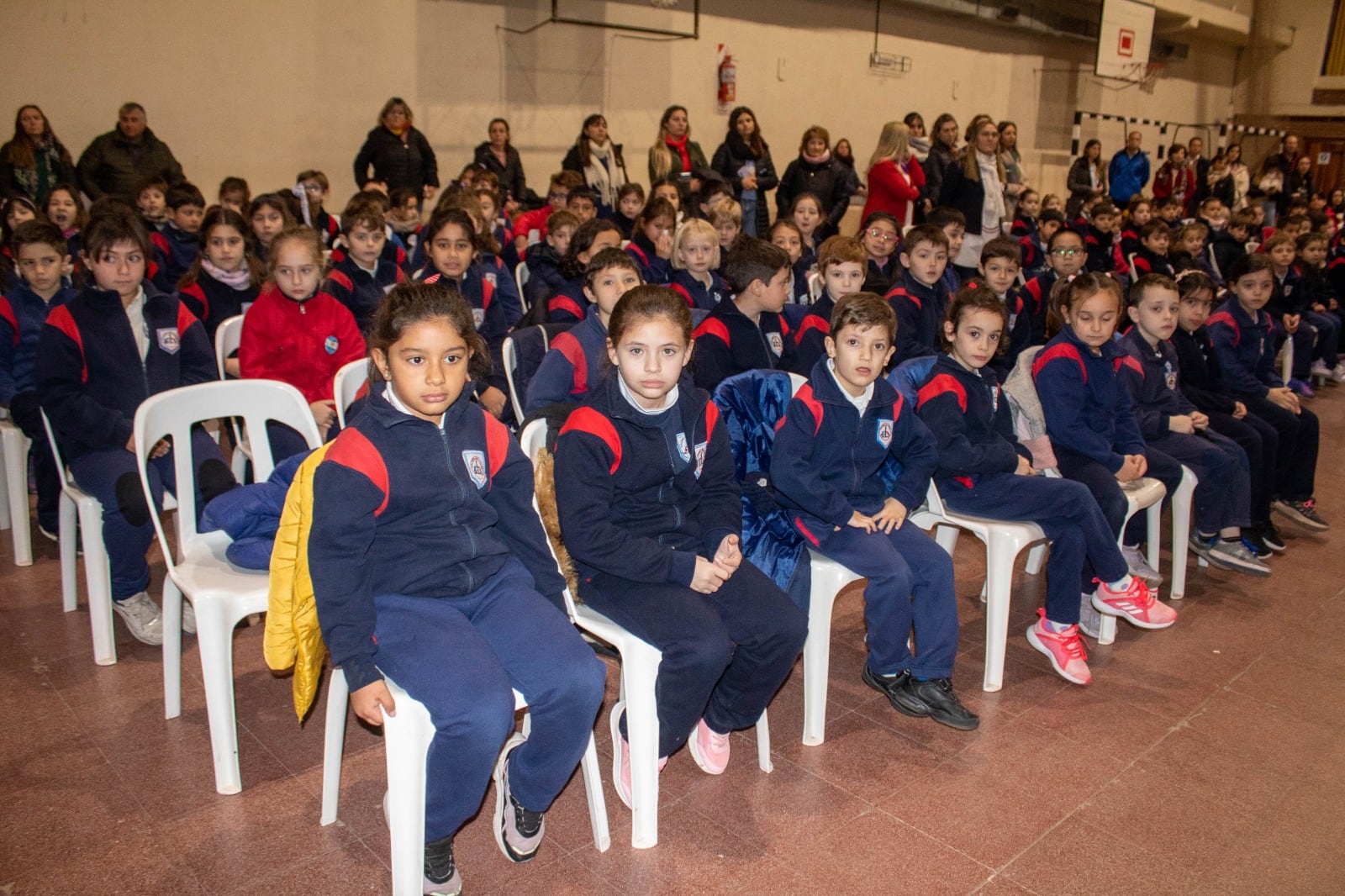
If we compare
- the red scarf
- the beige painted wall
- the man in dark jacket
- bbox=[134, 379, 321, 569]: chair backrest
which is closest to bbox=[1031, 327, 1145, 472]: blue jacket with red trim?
bbox=[134, 379, 321, 569]: chair backrest

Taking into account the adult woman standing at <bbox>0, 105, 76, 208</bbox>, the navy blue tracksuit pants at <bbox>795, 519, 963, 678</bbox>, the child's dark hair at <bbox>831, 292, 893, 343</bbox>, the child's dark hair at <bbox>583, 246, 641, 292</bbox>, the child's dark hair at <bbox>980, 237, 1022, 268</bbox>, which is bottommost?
the navy blue tracksuit pants at <bbox>795, 519, 963, 678</bbox>

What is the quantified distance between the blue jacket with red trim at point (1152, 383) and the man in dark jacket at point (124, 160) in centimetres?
506

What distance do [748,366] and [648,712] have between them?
1.36 meters

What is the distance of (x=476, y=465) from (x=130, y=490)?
119 centimetres

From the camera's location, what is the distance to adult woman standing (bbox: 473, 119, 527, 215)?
7.18 m

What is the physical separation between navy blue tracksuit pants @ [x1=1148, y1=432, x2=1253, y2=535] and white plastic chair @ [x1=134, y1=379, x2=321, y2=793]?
275cm

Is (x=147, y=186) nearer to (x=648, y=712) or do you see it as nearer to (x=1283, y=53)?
(x=648, y=712)

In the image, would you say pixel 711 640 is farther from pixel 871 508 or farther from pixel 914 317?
pixel 914 317

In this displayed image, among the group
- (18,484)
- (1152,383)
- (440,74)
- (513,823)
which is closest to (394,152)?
(440,74)

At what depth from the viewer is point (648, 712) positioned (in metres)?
1.94

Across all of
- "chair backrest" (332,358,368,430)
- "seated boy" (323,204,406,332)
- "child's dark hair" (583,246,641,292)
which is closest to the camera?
"chair backrest" (332,358,368,430)

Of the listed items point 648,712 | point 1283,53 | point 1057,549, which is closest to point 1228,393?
point 1057,549

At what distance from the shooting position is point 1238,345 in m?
4.01

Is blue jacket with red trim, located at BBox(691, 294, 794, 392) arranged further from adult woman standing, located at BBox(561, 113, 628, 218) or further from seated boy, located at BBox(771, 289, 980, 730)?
adult woman standing, located at BBox(561, 113, 628, 218)
